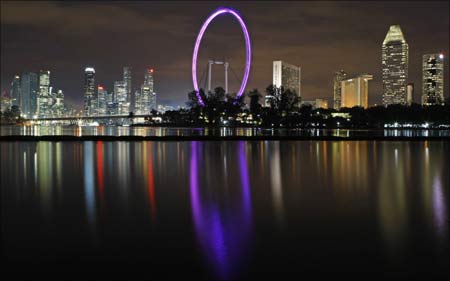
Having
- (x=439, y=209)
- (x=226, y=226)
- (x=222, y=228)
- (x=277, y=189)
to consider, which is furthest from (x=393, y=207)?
(x=222, y=228)

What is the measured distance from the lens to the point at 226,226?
910 cm

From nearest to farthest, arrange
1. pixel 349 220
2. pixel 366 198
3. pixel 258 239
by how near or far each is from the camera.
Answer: pixel 258 239 → pixel 349 220 → pixel 366 198

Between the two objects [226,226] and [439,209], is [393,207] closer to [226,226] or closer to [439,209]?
[439,209]

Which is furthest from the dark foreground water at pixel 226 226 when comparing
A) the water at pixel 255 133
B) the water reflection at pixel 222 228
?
the water at pixel 255 133

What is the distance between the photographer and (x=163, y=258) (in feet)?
23.2

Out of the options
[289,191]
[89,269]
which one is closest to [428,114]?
[289,191]

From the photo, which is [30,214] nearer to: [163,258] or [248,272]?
[163,258]

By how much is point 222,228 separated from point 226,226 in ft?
0.62

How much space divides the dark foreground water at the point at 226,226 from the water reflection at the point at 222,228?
0.08ft

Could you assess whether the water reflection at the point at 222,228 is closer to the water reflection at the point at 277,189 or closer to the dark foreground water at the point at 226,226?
the dark foreground water at the point at 226,226

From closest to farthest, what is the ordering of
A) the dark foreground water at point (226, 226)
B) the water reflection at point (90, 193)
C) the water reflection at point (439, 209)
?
the dark foreground water at point (226, 226)
the water reflection at point (439, 209)
the water reflection at point (90, 193)

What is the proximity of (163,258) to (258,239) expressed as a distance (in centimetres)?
189

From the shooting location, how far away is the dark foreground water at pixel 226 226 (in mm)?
6660

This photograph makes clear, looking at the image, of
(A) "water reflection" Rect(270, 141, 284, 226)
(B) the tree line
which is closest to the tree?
(B) the tree line
